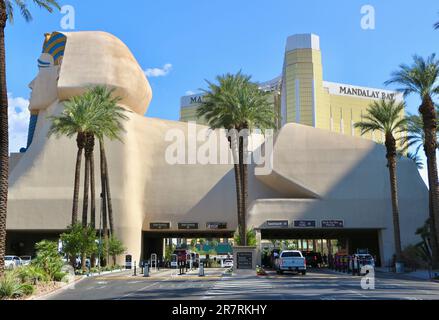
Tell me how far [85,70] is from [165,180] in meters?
16.2

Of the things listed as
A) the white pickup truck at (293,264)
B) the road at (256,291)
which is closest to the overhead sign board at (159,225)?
the white pickup truck at (293,264)

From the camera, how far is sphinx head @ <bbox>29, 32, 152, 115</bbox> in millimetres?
58750

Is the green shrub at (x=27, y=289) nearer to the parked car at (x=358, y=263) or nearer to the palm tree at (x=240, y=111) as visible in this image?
the palm tree at (x=240, y=111)

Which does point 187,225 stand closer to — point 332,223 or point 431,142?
point 332,223

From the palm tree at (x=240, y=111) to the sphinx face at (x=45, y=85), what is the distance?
31.0 m

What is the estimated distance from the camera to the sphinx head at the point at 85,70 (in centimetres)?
5875

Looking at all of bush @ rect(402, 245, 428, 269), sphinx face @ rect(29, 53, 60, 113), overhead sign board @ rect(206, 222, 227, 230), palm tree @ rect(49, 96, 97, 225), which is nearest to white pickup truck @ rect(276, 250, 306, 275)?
bush @ rect(402, 245, 428, 269)

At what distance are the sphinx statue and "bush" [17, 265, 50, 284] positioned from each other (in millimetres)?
30364

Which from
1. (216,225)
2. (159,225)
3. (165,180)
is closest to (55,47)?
(165,180)

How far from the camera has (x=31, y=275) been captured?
21.7m

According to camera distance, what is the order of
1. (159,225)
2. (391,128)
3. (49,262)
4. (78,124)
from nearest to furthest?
1. (49,262)
2. (78,124)
3. (391,128)
4. (159,225)
